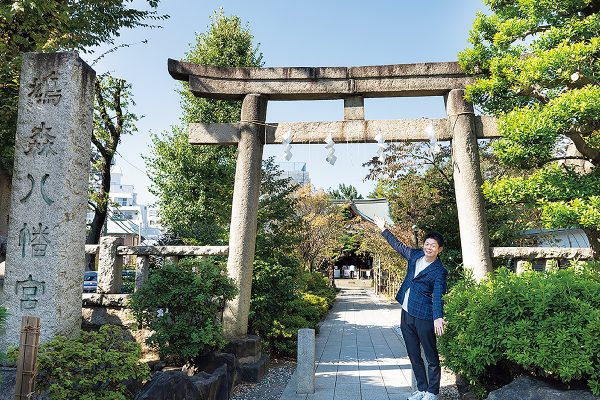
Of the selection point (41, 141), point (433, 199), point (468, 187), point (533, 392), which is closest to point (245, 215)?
point (41, 141)

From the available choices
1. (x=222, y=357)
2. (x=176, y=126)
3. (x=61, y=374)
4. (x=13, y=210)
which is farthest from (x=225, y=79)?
(x=176, y=126)

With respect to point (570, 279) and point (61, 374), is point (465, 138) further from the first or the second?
Result: point (61, 374)

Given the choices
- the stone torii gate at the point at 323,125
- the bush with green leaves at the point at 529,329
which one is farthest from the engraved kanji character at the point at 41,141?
the bush with green leaves at the point at 529,329

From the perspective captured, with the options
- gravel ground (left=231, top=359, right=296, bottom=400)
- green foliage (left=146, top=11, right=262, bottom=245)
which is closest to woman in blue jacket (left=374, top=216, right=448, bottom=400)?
gravel ground (left=231, top=359, right=296, bottom=400)

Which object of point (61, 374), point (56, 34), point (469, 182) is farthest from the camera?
point (56, 34)

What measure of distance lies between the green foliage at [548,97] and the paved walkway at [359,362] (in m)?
3.34

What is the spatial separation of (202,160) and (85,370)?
37.3ft

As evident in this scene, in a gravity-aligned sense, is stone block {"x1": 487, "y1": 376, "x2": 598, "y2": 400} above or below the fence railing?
below

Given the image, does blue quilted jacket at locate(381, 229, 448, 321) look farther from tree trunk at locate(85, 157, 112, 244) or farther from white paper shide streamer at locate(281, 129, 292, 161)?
tree trunk at locate(85, 157, 112, 244)

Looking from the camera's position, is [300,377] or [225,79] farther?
[225,79]

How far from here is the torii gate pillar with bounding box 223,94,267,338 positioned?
25.2 ft

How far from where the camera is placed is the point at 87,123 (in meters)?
5.70

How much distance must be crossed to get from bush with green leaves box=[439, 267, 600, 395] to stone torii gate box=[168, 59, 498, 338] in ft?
8.40

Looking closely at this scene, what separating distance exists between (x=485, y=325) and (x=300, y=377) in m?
3.06
